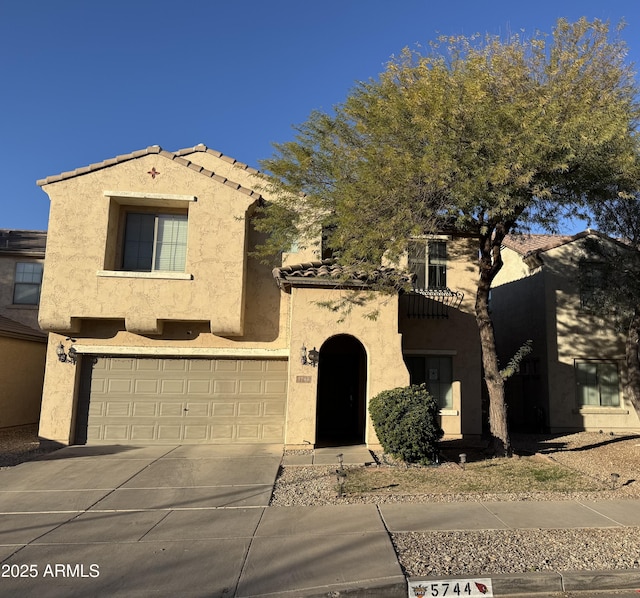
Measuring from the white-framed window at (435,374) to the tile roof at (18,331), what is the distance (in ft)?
38.7

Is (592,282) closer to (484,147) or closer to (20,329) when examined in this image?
(484,147)

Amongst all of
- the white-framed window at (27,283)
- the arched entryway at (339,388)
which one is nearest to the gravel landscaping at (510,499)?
the arched entryway at (339,388)

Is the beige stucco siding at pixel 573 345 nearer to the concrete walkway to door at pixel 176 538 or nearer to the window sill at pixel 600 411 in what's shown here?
the window sill at pixel 600 411

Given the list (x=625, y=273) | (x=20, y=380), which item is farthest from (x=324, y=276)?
(x=20, y=380)

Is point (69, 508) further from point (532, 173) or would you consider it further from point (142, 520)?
point (532, 173)

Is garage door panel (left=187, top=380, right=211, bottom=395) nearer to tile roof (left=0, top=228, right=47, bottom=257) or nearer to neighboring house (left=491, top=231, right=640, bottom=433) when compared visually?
tile roof (left=0, top=228, right=47, bottom=257)

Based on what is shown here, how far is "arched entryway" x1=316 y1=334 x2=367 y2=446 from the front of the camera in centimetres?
1494

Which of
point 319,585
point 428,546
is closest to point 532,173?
point 428,546

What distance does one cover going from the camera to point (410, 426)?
9719 millimetres

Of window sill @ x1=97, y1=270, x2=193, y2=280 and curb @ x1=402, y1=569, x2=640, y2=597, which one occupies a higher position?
window sill @ x1=97, y1=270, x2=193, y2=280

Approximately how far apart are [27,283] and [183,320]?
873cm

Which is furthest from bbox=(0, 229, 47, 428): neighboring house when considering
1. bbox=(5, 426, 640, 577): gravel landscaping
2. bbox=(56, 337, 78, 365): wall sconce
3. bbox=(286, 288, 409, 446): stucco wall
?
bbox=(286, 288, 409, 446): stucco wall

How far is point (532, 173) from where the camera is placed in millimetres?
8789

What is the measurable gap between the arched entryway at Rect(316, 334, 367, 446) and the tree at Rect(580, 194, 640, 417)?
23.3ft
